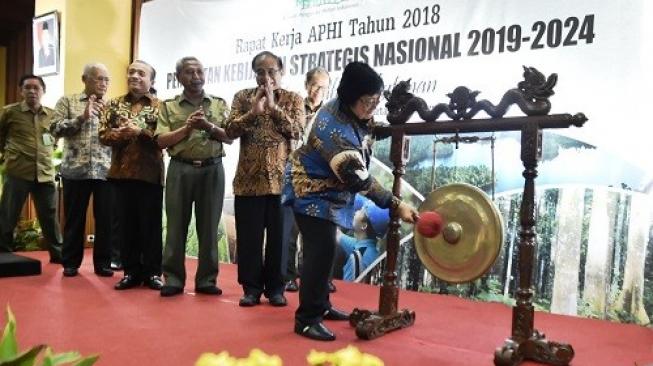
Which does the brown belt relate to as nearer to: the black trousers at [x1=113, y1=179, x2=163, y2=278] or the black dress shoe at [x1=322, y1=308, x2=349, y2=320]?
the black trousers at [x1=113, y1=179, x2=163, y2=278]

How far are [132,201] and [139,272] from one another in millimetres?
433

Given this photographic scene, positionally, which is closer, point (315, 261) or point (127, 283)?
point (315, 261)

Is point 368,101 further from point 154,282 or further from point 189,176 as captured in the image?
point 154,282

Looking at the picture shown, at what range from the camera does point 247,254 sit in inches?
120

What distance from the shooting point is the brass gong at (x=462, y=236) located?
2.36 meters

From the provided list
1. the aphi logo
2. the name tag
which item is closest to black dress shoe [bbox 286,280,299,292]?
the aphi logo

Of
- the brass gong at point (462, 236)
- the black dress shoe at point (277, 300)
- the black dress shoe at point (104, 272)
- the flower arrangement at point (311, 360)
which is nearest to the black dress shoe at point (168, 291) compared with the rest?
the black dress shoe at point (277, 300)

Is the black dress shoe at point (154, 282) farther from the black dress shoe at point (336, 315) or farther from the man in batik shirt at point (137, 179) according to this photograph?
the black dress shoe at point (336, 315)

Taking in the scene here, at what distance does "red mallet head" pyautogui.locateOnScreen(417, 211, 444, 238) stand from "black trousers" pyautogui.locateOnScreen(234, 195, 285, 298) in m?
0.91

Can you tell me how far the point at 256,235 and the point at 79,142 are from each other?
66.7 inches

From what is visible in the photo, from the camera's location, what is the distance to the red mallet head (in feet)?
7.81

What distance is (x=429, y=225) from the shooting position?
2.38 m

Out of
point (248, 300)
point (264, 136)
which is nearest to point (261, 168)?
point (264, 136)

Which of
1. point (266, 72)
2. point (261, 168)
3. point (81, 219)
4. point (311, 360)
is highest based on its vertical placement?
point (266, 72)
